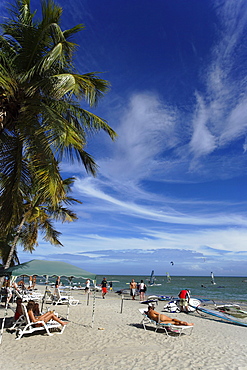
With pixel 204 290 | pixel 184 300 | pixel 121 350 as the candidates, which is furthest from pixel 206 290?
pixel 121 350

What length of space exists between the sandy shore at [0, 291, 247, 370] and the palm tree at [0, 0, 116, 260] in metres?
2.91

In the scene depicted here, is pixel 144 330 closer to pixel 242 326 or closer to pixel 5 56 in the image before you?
pixel 242 326

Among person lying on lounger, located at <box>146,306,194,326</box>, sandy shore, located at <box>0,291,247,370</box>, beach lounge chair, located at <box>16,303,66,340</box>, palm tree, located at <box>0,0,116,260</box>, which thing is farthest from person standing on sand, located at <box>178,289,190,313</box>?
palm tree, located at <box>0,0,116,260</box>

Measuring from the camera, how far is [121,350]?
6.15m

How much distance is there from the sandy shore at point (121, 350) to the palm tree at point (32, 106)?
291cm

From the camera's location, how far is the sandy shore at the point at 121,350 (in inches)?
204

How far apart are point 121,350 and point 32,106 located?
6020 mm


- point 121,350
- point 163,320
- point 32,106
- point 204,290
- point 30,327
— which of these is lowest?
point 204,290

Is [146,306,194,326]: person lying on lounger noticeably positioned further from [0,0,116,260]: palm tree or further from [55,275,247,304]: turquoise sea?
[55,275,247,304]: turquoise sea

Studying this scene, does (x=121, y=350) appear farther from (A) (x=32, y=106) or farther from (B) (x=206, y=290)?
(B) (x=206, y=290)

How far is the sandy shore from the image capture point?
5.19 meters

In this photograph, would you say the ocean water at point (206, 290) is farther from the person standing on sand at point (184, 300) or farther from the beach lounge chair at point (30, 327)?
the beach lounge chair at point (30, 327)

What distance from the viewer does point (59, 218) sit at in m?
15.5

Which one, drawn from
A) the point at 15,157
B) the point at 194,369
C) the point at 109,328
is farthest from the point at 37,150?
the point at 109,328
